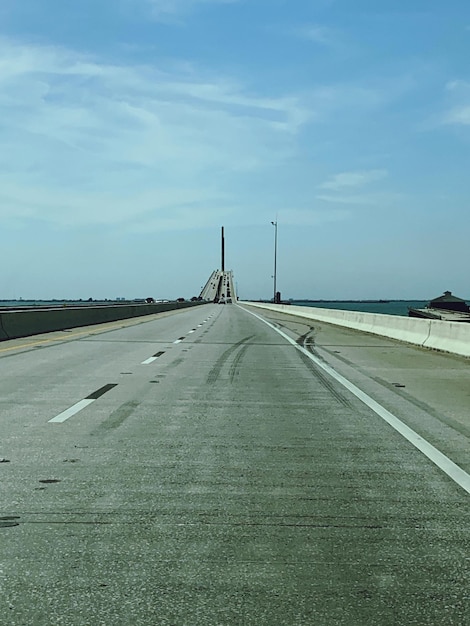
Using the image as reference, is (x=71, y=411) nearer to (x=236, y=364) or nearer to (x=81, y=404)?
(x=81, y=404)

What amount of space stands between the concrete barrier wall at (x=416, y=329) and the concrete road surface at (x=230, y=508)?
8.42 metres

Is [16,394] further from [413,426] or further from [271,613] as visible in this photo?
[271,613]

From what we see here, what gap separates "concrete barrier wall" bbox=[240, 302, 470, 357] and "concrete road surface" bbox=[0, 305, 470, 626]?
8.42 metres

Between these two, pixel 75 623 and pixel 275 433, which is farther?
pixel 275 433

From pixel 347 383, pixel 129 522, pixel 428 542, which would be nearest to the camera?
pixel 428 542

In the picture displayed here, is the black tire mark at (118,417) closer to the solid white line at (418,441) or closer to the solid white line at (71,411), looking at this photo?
the solid white line at (71,411)

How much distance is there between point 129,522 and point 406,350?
18190mm

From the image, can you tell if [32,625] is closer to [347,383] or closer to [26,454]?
[26,454]

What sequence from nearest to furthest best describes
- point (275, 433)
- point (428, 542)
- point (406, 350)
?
point (428, 542) → point (275, 433) → point (406, 350)

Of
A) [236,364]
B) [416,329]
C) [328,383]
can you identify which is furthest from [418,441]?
[416,329]

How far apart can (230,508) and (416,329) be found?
20802mm

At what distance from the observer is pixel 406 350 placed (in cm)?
2288

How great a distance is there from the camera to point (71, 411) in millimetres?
10375

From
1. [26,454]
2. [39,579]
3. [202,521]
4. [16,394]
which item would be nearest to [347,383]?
[16,394]
